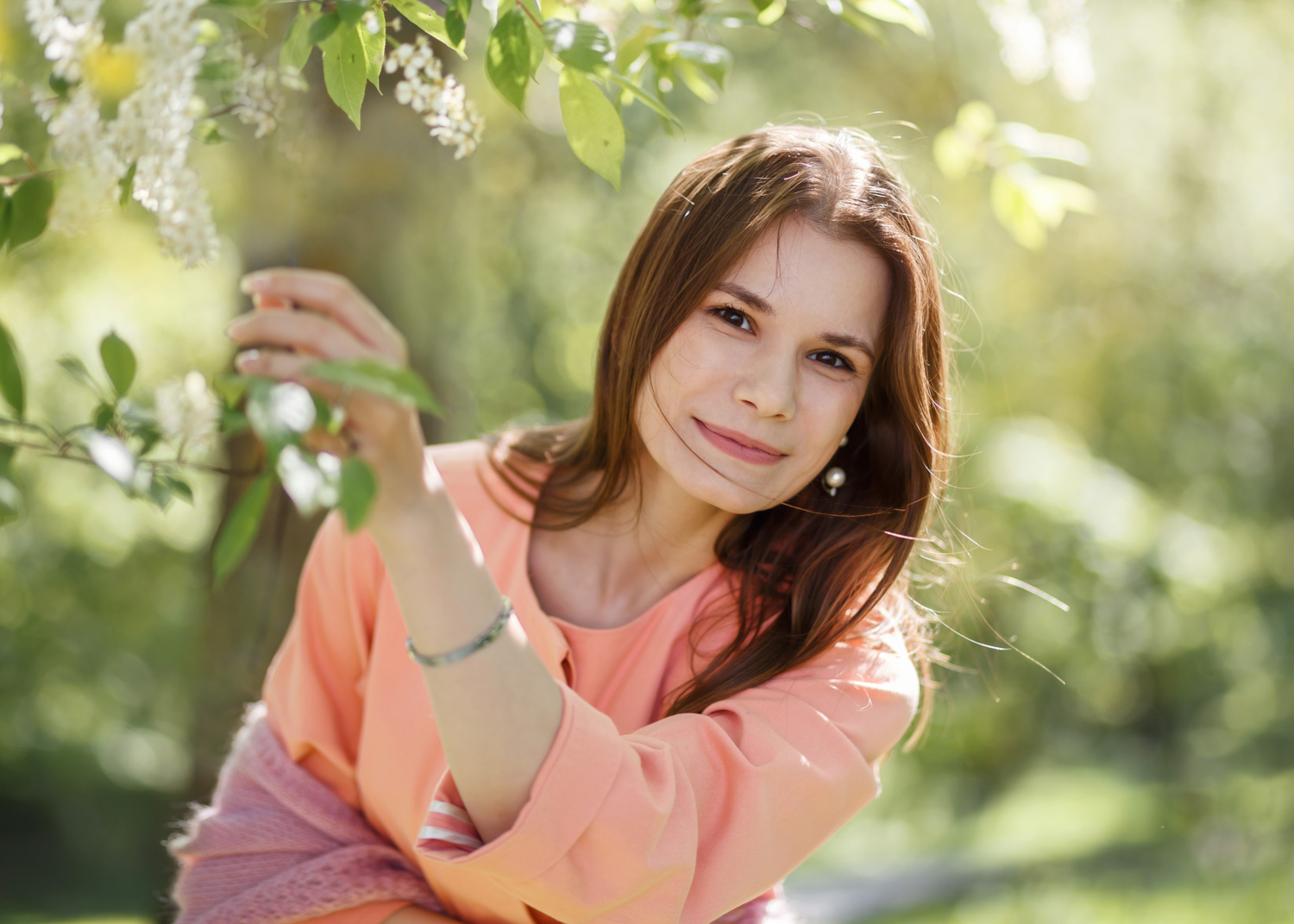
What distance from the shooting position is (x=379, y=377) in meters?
0.72

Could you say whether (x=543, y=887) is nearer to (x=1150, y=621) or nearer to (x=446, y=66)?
(x=446, y=66)

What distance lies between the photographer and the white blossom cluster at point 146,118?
2.64ft

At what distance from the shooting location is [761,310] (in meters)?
1.51

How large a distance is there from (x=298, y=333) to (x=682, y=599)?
106 centimetres

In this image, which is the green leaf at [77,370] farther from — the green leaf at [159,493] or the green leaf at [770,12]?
the green leaf at [770,12]

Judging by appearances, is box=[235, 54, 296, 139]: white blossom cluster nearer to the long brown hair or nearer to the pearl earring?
the long brown hair

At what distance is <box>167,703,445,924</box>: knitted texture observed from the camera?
1.61 metres

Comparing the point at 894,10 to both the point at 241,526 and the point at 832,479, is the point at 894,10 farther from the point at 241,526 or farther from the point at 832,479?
the point at 241,526

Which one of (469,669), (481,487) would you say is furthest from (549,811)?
(481,487)

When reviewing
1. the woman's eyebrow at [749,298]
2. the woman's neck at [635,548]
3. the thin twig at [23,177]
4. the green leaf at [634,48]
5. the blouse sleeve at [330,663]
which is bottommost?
the blouse sleeve at [330,663]

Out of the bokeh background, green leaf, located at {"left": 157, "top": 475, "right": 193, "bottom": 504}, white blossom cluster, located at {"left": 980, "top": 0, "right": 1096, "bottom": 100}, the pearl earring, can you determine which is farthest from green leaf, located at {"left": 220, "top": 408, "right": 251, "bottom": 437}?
the bokeh background

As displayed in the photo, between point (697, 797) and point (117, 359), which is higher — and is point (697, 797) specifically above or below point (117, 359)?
below

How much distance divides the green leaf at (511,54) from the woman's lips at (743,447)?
2.14 ft

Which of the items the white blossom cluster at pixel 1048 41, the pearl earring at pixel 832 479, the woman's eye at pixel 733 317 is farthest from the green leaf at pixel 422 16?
the white blossom cluster at pixel 1048 41
